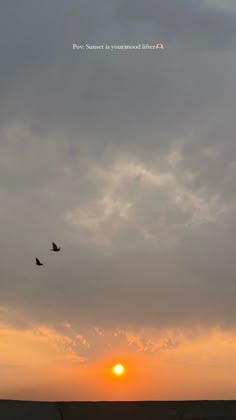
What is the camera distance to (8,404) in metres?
11.5

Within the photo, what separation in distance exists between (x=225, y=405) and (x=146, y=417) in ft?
5.80

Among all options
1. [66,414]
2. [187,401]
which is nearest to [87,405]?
[66,414]

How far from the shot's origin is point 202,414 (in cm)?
1191

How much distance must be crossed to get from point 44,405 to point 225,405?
3995 mm

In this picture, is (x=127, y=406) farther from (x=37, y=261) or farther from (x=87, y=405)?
(x=37, y=261)

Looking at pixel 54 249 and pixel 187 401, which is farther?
pixel 54 249

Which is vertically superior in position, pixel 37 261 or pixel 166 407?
pixel 37 261

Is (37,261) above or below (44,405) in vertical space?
above

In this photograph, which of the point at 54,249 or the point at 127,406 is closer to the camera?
the point at 127,406

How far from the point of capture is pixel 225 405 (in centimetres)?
1187

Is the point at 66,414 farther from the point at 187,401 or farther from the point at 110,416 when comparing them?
the point at 187,401

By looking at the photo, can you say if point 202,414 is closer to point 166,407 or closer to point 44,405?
point 166,407

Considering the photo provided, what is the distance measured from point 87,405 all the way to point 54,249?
30.9 ft

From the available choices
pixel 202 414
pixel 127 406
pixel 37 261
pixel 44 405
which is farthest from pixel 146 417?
pixel 37 261
